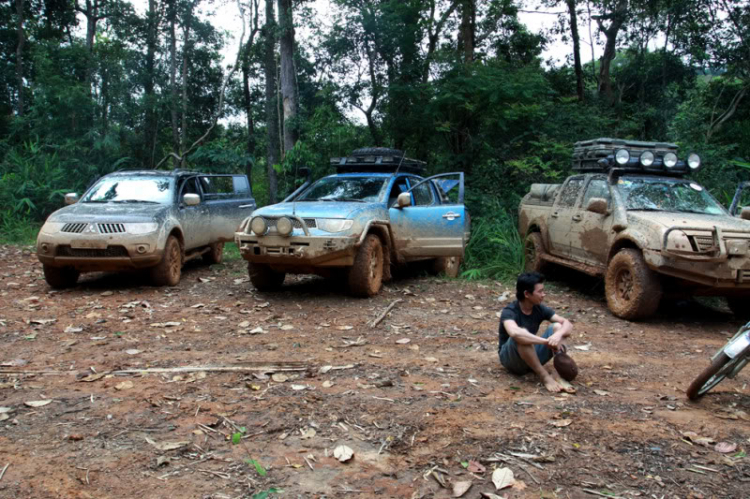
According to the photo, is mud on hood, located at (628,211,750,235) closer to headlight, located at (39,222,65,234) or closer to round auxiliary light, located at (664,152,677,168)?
round auxiliary light, located at (664,152,677,168)

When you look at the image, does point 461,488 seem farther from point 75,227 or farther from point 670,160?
point 75,227

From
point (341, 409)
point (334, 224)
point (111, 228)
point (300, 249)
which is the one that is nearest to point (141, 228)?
point (111, 228)

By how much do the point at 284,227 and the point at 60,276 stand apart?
331cm

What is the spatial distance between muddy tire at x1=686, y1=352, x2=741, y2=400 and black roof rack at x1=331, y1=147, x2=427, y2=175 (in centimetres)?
536

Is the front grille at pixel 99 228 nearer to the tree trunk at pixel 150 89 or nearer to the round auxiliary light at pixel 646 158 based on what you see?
the round auxiliary light at pixel 646 158

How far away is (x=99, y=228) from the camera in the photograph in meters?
7.45

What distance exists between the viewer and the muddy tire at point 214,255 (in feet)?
33.1

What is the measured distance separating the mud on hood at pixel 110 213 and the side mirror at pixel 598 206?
5551mm

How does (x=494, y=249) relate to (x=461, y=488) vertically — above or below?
above

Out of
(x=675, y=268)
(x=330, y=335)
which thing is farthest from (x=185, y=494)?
(x=675, y=268)

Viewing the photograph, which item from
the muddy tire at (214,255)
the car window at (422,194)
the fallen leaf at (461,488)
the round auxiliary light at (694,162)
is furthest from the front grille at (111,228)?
the round auxiliary light at (694,162)

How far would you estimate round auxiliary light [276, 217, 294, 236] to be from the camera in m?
6.76

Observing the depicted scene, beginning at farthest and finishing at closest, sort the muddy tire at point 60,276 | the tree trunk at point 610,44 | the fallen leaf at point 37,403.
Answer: the tree trunk at point 610,44 → the muddy tire at point 60,276 → the fallen leaf at point 37,403

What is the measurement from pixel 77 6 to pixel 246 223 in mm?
18553
